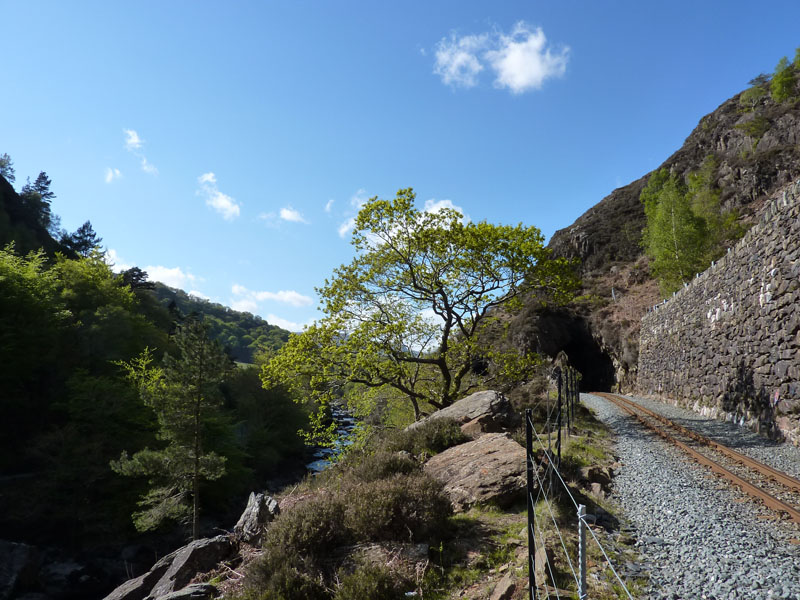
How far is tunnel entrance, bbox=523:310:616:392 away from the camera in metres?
45.6

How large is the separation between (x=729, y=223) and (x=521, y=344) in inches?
980

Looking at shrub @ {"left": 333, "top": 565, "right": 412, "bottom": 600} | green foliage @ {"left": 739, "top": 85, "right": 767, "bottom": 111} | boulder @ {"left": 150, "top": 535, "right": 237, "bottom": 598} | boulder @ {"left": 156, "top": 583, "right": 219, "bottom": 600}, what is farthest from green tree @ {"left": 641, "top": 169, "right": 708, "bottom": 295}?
green foliage @ {"left": 739, "top": 85, "right": 767, "bottom": 111}

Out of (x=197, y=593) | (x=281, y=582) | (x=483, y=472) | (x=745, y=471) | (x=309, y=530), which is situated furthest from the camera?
(x=745, y=471)

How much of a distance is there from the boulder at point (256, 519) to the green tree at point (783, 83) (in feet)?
263

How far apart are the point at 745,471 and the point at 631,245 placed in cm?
5965

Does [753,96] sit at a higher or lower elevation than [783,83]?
higher

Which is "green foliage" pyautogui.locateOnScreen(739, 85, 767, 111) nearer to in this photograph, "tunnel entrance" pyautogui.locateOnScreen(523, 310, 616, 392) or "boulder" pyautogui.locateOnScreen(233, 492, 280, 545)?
"tunnel entrance" pyautogui.locateOnScreen(523, 310, 616, 392)

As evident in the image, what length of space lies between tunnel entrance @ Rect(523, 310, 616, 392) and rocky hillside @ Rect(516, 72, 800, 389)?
11 cm

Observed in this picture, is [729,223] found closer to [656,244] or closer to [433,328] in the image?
[656,244]

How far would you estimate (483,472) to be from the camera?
7145 mm

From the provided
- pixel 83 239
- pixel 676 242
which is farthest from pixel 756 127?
pixel 83 239

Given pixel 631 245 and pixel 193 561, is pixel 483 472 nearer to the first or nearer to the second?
pixel 193 561

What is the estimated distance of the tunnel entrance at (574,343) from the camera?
1795 inches

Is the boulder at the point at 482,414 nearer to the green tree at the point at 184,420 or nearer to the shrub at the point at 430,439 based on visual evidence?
the shrub at the point at 430,439
